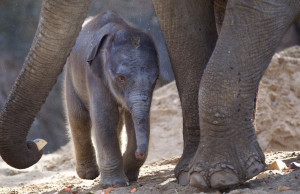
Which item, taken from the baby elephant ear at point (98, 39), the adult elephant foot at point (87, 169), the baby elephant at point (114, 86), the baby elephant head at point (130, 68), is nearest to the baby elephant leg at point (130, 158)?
the baby elephant at point (114, 86)

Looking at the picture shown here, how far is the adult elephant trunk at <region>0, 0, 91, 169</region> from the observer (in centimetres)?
381

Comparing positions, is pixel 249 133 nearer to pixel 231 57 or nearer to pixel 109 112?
pixel 231 57

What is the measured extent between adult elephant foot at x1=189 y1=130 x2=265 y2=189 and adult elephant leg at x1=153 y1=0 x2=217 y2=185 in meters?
0.61

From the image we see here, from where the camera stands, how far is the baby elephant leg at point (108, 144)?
4.90 meters

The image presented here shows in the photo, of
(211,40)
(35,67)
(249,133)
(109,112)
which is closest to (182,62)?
(211,40)

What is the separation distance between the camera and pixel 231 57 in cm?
405

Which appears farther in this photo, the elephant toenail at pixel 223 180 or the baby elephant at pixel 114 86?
the baby elephant at pixel 114 86

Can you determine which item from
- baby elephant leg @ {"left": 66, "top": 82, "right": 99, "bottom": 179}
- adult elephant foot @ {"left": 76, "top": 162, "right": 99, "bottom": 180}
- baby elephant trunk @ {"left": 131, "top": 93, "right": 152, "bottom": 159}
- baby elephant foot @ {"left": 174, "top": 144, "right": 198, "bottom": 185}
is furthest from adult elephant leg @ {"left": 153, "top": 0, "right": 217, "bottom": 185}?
adult elephant foot @ {"left": 76, "top": 162, "right": 99, "bottom": 180}

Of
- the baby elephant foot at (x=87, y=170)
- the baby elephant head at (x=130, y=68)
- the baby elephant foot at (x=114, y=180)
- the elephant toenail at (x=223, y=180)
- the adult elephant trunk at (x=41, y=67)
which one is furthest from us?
the baby elephant foot at (x=87, y=170)

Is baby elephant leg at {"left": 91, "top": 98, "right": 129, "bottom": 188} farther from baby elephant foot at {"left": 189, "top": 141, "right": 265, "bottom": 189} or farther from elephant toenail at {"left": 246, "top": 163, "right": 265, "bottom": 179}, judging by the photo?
elephant toenail at {"left": 246, "top": 163, "right": 265, "bottom": 179}

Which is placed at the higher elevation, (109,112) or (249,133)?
(109,112)

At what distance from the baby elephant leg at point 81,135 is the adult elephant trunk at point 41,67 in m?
1.56

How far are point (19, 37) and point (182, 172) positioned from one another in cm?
550

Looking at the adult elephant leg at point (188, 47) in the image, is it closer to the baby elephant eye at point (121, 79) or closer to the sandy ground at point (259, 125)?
the baby elephant eye at point (121, 79)
